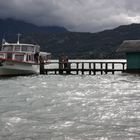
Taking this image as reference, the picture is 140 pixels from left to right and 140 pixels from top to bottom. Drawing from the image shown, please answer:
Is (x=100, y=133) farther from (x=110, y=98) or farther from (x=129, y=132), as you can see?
(x=110, y=98)

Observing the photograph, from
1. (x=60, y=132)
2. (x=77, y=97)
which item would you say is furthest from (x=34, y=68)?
(x=60, y=132)

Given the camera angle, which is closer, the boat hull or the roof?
the boat hull

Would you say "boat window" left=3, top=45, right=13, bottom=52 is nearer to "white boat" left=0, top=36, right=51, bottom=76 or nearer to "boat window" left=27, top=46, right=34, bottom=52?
"white boat" left=0, top=36, right=51, bottom=76

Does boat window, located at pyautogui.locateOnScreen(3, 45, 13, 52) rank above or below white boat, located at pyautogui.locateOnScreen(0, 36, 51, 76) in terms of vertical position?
above

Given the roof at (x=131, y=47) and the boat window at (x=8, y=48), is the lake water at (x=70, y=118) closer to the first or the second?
the roof at (x=131, y=47)

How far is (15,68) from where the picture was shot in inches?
2269

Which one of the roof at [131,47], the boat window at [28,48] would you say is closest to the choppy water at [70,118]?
the roof at [131,47]

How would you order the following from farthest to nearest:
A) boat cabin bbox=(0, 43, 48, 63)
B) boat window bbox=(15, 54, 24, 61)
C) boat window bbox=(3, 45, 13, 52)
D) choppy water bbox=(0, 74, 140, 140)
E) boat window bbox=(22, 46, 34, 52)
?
boat window bbox=(22, 46, 34, 52)
boat window bbox=(3, 45, 13, 52)
boat window bbox=(15, 54, 24, 61)
boat cabin bbox=(0, 43, 48, 63)
choppy water bbox=(0, 74, 140, 140)

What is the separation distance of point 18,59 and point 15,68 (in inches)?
63.8

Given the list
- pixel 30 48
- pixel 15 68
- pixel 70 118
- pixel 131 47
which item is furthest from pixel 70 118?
pixel 30 48

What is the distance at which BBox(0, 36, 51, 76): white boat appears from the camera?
56906 mm

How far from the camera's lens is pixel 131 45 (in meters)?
60.6

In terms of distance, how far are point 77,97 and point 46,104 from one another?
443 cm

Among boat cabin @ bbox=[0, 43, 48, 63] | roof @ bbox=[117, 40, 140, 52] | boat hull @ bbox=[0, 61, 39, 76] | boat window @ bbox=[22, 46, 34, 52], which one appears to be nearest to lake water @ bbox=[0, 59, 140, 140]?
boat hull @ bbox=[0, 61, 39, 76]
